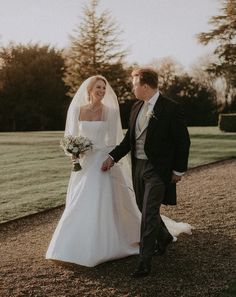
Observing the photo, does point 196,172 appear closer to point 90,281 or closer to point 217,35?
point 90,281

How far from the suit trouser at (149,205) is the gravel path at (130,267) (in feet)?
1.08

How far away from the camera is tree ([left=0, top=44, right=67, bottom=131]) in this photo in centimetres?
4475

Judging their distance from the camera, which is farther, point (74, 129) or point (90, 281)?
point (74, 129)

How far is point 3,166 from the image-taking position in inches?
589

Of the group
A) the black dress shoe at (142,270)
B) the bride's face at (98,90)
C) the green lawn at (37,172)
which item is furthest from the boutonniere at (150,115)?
the green lawn at (37,172)

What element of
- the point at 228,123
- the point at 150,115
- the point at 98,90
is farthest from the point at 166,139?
the point at 228,123

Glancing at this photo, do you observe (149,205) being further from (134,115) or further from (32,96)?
(32,96)

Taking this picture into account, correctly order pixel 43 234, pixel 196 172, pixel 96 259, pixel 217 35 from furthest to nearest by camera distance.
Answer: pixel 217 35, pixel 196 172, pixel 43 234, pixel 96 259

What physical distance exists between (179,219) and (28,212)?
284cm

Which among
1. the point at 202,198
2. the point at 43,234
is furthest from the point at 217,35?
the point at 43,234

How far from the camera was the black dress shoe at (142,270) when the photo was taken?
4.90 meters

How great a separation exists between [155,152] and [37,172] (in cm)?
896

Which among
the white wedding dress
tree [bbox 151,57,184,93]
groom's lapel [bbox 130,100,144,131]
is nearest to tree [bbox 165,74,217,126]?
tree [bbox 151,57,184,93]

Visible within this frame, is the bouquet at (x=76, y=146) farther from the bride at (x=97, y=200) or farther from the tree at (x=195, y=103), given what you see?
the tree at (x=195, y=103)
